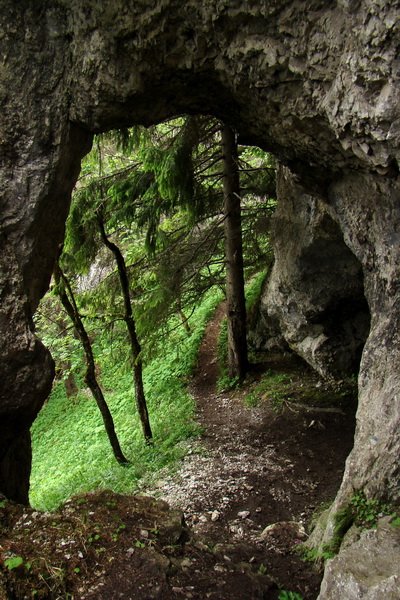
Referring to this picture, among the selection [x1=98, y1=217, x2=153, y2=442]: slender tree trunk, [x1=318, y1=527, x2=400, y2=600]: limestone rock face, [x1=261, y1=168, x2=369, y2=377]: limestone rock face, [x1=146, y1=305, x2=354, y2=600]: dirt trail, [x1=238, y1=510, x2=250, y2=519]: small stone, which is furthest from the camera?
[x1=98, y1=217, x2=153, y2=442]: slender tree trunk

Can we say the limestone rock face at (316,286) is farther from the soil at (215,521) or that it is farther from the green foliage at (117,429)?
the green foliage at (117,429)

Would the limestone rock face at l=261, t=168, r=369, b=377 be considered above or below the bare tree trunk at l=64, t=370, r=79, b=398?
above

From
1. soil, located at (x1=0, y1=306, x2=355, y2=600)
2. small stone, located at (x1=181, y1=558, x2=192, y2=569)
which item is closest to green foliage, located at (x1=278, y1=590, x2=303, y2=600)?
soil, located at (x1=0, y1=306, x2=355, y2=600)

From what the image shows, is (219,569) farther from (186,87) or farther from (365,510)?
(186,87)

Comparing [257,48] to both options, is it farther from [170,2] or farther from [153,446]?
[153,446]

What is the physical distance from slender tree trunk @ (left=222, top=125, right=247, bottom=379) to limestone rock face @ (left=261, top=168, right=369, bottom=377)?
0.96m

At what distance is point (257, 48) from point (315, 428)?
6.40 m

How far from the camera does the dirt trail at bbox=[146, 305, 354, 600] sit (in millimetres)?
4699

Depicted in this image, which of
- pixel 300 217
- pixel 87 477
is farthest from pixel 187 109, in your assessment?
pixel 87 477

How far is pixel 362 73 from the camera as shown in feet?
12.9

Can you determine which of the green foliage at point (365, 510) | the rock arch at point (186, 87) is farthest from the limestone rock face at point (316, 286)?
the green foliage at point (365, 510)

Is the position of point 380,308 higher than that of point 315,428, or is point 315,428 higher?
point 380,308

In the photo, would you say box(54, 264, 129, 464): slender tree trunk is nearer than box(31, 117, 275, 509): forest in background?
Yes

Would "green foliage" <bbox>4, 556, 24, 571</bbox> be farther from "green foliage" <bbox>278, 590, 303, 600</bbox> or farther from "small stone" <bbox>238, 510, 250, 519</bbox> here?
"small stone" <bbox>238, 510, 250, 519</bbox>
